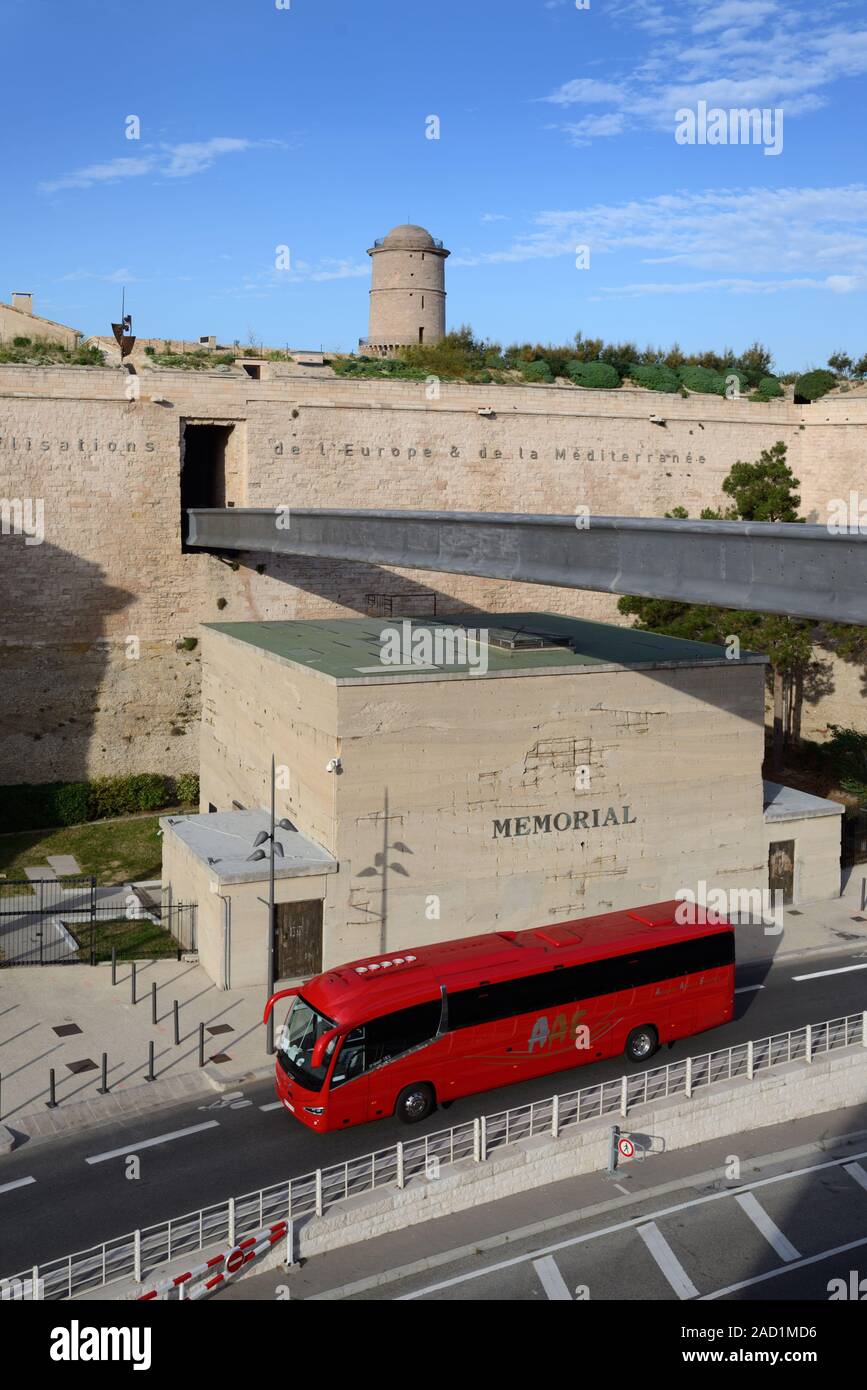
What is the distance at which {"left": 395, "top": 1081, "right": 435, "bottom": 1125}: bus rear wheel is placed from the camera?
52.0ft

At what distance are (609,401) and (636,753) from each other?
60.1 ft

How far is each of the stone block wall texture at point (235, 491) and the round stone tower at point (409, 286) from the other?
38.7 feet

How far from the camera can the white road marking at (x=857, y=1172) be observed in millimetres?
14931

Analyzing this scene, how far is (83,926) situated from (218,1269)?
12.3m

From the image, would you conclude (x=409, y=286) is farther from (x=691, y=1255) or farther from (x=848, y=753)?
(x=691, y=1255)

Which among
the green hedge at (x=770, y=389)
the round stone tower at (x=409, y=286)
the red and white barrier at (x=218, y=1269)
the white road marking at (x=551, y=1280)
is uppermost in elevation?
the round stone tower at (x=409, y=286)

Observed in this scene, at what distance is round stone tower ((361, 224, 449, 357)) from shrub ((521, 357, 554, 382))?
7541 mm

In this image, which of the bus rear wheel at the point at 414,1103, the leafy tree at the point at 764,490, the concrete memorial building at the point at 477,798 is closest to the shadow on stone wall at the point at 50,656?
the concrete memorial building at the point at 477,798

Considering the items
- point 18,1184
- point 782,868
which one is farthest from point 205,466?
point 18,1184

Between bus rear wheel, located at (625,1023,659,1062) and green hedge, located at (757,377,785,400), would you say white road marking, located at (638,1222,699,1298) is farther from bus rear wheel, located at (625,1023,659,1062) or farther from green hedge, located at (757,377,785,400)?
green hedge, located at (757,377,785,400)

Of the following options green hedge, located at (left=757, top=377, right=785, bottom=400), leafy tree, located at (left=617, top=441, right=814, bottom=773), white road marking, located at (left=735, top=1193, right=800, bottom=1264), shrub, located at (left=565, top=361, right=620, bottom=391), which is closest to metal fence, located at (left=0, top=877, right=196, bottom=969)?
white road marking, located at (left=735, top=1193, right=800, bottom=1264)

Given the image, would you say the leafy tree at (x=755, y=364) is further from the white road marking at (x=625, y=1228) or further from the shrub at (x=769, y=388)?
the white road marking at (x=625, y=1228)

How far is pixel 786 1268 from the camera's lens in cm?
1307
